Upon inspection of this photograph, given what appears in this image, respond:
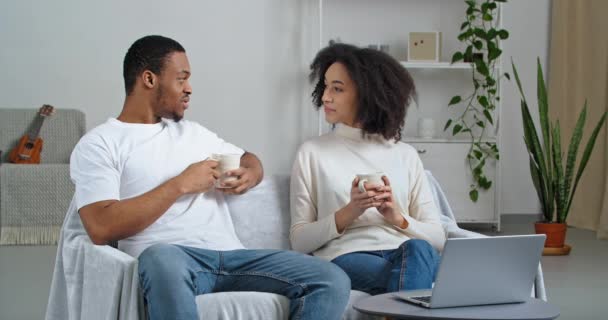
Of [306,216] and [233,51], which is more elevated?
[233,51]

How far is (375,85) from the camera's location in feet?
8.64

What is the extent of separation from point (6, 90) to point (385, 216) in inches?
174

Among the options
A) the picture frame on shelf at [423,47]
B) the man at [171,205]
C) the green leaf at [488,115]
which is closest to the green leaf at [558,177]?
the green leaf at [488,115]

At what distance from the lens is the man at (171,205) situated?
6.76ft

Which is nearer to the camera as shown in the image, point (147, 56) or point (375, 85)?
point (147, 56)

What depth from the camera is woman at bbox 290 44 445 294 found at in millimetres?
2350

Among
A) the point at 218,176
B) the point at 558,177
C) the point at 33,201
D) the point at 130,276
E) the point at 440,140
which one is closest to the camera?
the point at 130,276

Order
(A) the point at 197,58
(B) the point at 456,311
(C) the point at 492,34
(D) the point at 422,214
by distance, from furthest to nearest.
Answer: (A) the point at 197,58 < (C) the point at 492,34 < (D) the point at 422,214 < (B) the point at 456,311

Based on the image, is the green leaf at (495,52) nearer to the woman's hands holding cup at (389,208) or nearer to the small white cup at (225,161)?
the woman's hands holding cup at (389,208)

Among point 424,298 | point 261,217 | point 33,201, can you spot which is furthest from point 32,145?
point 424,298

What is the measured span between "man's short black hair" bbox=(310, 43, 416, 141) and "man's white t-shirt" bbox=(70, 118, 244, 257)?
1.59 feet

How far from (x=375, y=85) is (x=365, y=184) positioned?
1.46 ft

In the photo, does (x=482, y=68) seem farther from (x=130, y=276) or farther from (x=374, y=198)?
(x=130, y=276)

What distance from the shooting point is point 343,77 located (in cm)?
263
